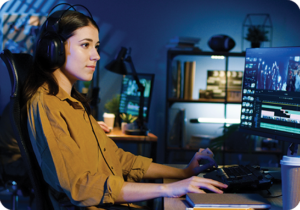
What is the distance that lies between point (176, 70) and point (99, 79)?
944 millimetres

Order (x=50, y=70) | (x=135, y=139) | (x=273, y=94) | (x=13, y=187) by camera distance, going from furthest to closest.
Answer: (x=135, y=139) → (x=13, y=187) → (x=273, y=94) → (x=50, y=70)

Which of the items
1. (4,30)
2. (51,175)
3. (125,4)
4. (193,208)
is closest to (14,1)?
(4,30)

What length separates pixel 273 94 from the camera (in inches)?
47.5

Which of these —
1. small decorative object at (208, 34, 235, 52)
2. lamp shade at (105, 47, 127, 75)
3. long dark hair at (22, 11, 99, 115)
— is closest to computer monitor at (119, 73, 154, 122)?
lamp shade at (105, 47, 127, 75)

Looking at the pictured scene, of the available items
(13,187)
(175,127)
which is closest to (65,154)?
(13,187)

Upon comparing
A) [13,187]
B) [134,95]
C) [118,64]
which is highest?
[118,64]

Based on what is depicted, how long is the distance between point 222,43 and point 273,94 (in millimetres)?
1737

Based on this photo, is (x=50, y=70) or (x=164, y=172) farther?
(x=164, y=172)

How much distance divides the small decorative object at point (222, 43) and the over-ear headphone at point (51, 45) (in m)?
1.99

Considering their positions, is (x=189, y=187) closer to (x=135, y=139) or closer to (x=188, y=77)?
(x=135, y=139)

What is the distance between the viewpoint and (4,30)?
324 centimetres

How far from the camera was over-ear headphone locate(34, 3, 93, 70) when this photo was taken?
1028mm

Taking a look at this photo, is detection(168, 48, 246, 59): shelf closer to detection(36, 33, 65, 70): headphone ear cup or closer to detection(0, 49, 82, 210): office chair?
detection(36, 33, 65, 70): headphone ear cup

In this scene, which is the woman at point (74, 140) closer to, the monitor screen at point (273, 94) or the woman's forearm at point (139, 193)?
the woman's forearm at point (139, 193)
